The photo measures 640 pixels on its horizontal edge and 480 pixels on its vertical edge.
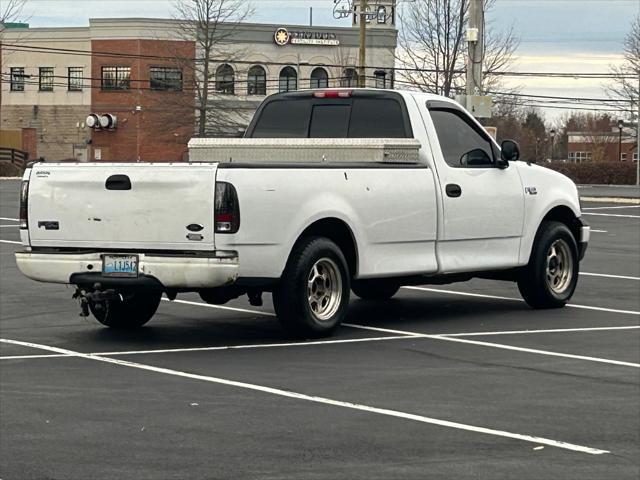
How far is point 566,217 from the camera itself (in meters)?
14.7

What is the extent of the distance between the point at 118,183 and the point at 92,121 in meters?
71.5

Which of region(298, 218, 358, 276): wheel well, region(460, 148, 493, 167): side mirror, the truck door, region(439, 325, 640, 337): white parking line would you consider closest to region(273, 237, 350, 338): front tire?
region(298, 218, 358, 276): wheel well

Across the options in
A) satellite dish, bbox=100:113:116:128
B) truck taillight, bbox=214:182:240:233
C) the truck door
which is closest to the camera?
truck taillight, bbox=214:182:240:233

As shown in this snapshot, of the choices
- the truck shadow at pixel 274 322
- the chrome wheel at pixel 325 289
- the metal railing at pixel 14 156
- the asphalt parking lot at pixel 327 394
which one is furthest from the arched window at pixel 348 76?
the chrome wheel at pixel 325 289

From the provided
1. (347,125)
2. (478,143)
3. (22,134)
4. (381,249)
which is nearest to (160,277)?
(381,249)

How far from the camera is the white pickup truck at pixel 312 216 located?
11.0 m

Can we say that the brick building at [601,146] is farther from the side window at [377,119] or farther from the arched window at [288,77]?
the side window at [377,119]

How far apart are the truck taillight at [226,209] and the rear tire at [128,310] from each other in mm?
1814

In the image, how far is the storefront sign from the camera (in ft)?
285

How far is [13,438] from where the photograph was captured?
7.53 meters

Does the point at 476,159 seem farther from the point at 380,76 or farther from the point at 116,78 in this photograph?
the point at 116,78

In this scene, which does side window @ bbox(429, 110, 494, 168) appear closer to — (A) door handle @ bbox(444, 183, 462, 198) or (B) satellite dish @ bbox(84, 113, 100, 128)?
(A) door handle @ bbox(444, 183, 462, 198)

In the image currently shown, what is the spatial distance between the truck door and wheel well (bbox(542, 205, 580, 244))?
81 centimetres

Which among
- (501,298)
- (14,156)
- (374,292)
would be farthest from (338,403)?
(14,156)
